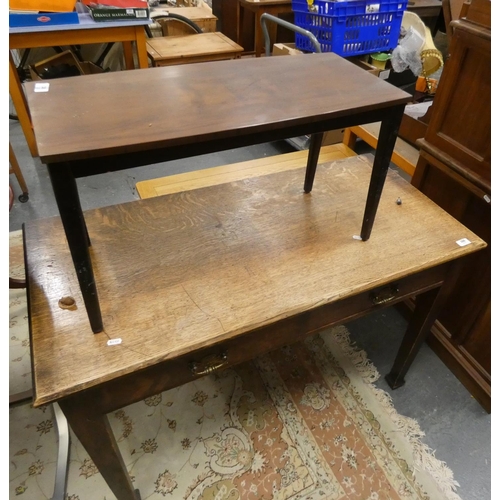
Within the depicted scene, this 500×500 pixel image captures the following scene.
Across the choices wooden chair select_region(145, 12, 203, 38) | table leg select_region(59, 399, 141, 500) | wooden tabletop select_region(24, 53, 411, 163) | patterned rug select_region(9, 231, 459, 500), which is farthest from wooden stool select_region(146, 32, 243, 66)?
table leg select_region(59, 399, 141, 500)

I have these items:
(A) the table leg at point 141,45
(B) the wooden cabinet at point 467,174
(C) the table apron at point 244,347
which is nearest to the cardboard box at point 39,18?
(A) the table leg at point 141,45

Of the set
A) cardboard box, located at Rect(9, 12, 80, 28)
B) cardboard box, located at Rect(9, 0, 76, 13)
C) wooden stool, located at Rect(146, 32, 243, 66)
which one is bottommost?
wooden stool, located at Rect(146, 32, 243, 66)

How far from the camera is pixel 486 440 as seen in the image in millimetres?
1393

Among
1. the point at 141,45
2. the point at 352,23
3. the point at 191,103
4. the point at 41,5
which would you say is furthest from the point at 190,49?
the point at 191,103

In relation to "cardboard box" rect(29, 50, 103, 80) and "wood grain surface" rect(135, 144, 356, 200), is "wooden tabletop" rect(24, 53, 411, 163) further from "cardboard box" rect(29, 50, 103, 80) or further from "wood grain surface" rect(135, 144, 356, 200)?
"cardboard box" rect(29, 50, 103, 80)

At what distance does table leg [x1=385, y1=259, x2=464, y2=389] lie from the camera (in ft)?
4.01

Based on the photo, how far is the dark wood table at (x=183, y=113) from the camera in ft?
2.31

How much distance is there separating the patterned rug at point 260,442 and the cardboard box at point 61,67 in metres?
2.26

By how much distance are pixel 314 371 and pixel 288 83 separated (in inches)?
41.7

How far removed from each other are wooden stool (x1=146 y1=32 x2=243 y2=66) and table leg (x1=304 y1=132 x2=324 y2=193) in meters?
1.86

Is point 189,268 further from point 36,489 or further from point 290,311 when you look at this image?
point 36,489

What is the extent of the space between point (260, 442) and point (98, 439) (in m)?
0.64

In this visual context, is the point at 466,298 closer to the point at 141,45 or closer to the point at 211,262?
the point at 211,262

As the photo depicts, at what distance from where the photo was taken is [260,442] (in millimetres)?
1351
